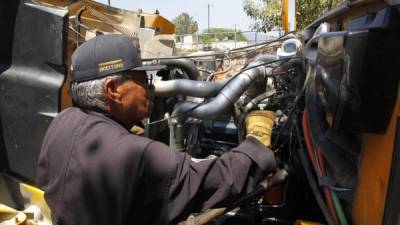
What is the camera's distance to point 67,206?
5.63ft

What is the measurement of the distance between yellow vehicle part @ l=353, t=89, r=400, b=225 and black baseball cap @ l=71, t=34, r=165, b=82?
1.01 metres

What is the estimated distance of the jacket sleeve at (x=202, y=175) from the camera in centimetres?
162

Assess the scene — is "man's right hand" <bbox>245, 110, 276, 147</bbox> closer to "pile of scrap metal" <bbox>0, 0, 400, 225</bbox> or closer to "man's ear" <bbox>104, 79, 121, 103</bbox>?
"pile of scrap metal" <bbox>0, 0, 400, 225</bbox>

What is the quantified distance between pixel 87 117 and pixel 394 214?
1250 mm

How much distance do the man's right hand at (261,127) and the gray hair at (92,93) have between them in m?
0.70

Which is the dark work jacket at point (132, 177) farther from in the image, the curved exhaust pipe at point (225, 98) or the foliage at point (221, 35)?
the foliage at point (221, 35)

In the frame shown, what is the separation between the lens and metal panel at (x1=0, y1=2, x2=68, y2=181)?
2381 millimetres

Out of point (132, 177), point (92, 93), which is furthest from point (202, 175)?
point (92, 93)

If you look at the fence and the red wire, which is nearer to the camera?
the red wire

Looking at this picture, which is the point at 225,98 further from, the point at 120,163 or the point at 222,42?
the point at 222,42

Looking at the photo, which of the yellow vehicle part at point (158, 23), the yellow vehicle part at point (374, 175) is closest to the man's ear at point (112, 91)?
the yellow vehicle part at point (374, 175)

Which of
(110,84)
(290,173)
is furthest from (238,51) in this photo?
(110,84)


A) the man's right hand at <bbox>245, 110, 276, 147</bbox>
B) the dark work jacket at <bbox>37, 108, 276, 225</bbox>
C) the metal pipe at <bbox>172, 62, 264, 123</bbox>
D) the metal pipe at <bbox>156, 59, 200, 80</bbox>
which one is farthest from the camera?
the metal pipe at <bbox>156, 59, 200, 80</bbox>

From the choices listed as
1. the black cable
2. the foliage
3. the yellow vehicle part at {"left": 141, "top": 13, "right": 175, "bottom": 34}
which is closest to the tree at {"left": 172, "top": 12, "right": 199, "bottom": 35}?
the foliage
